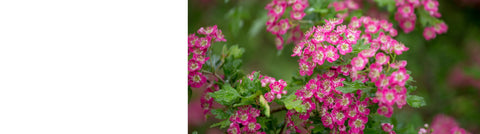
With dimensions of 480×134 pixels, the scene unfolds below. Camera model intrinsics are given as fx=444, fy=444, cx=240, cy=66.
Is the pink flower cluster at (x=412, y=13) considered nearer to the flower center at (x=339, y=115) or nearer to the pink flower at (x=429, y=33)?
the pink flower at (x=429, y=33)

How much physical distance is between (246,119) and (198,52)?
18cm

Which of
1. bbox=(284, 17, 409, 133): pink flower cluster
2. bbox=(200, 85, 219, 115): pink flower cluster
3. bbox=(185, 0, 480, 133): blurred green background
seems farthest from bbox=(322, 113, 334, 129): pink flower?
bbox=(185, 0, 480, 133): blurred green background

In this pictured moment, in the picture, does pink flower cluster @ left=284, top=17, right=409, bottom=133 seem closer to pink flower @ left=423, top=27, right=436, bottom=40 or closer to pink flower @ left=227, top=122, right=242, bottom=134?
pink flower @ left=227, top=122, right=242, bottom=134

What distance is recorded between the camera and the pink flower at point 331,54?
0.87 meters

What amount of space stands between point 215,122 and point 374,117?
0.36 m

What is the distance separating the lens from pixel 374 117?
3.33 feet

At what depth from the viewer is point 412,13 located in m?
1.29

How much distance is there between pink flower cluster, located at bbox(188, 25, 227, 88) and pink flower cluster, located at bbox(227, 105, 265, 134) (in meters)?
0.11

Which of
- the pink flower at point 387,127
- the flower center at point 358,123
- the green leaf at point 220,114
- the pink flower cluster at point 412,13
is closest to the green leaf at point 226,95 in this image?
the green leaf at point 220,114

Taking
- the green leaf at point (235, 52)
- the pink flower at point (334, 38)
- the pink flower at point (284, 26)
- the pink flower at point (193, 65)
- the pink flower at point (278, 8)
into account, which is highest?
the pink flower at point (278, 8)

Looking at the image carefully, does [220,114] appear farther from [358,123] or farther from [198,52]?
[358,123]
